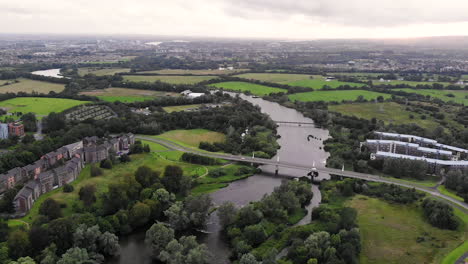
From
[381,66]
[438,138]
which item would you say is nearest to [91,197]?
[438,138]

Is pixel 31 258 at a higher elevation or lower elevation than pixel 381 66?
lower

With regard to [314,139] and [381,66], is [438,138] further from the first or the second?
[381,66]

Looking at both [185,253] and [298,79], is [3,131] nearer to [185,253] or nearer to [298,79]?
[185,253]

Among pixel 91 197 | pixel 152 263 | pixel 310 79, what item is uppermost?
pixel 310 79

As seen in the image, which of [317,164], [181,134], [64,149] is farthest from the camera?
[181,134]

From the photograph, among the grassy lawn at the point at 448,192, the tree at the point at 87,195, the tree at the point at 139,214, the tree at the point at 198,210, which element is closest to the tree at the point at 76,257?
the tree at the point at 139,214

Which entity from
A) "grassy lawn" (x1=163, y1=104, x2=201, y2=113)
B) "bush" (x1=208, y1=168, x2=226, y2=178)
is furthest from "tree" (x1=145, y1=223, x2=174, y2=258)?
"grassy lawn" (x1=163, y1=104, x2=201, y2=113)

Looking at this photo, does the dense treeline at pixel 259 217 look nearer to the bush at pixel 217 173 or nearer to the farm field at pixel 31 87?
the bush at pixel 217 173

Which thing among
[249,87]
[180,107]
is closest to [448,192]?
[180,107]
